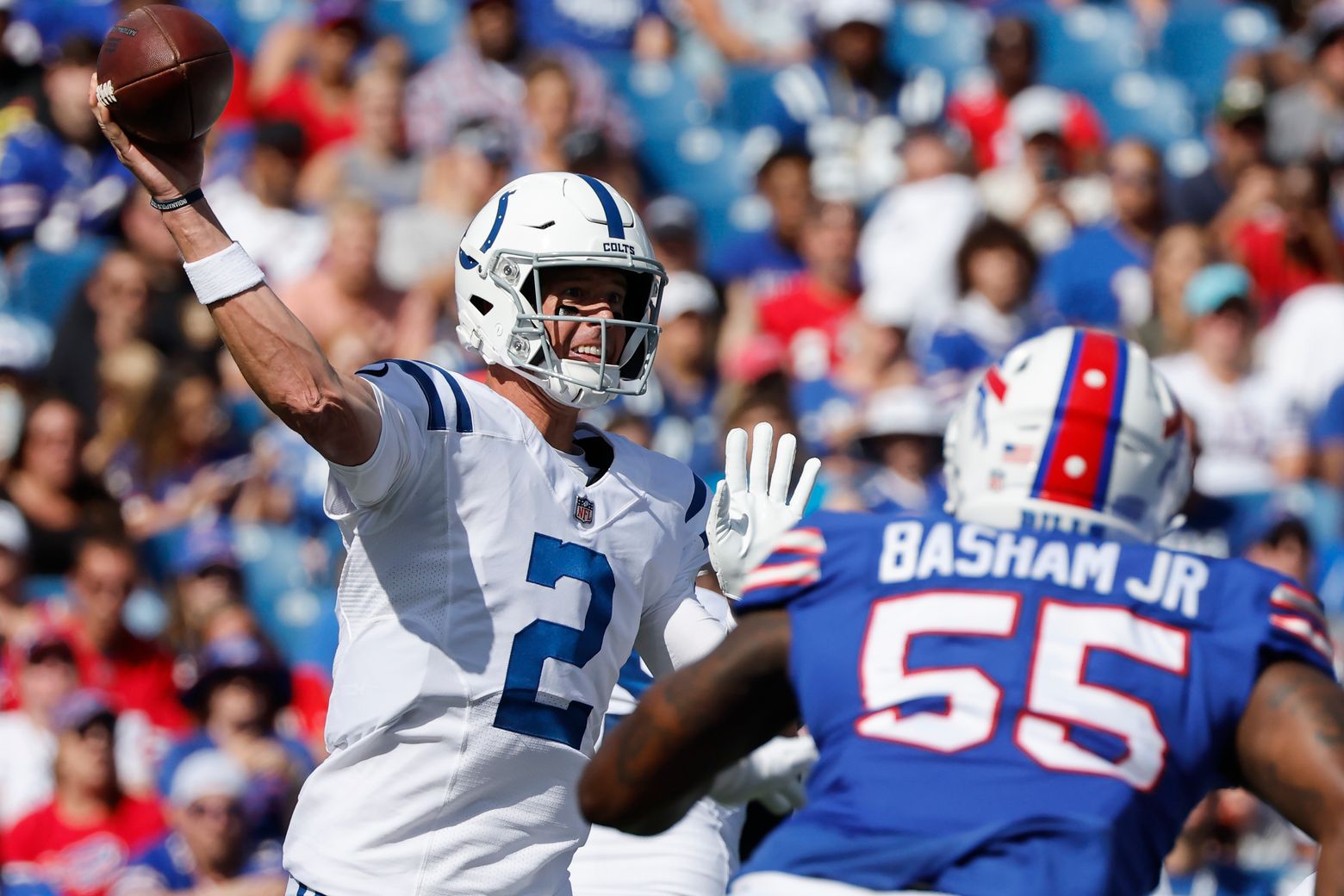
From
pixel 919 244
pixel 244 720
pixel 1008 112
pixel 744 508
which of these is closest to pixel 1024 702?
pixel 744 508

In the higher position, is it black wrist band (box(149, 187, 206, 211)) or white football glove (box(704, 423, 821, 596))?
black wrist band (box(149, 187, 206, 211))

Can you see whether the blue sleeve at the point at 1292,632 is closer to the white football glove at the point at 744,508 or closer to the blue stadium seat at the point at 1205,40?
the white football glove at the point at 744,508

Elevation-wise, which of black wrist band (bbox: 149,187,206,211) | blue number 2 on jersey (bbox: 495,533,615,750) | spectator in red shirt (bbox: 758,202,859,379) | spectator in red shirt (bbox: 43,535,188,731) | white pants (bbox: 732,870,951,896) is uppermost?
black wrist band (bbox: 149,187,206,211)

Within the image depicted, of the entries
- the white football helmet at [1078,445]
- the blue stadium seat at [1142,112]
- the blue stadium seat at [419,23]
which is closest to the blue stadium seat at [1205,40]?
the blue stadium seat at [1142,112]

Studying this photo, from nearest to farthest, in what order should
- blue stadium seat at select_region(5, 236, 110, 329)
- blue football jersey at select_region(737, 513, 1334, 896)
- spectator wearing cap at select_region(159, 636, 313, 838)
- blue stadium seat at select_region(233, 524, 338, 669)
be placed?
blue football jersey at select_region(737, 513, 1334, 896), spectator wearing cap at select_region(159, 636, 313, 838), blue stadium seat at select_region(233, 524, 338, 669), blue stadium seat at select_region(5, 236, 110, 329)

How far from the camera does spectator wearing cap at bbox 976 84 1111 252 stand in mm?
9703

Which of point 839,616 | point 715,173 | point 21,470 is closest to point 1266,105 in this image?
point 715,173

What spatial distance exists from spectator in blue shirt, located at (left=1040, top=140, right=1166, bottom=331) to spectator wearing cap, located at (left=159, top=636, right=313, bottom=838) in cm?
388

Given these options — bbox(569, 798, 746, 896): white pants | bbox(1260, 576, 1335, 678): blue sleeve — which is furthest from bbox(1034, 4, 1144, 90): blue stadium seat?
bbox(1260, 576, 1335, 678): blue sleeve

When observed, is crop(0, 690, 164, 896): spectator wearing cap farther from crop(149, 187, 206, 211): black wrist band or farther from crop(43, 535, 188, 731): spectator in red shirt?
crop(149, 187, 206, 211): black wrist band

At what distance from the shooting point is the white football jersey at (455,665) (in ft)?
11.9

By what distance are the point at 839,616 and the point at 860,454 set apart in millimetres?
5328

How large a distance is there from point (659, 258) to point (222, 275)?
5.33 meters

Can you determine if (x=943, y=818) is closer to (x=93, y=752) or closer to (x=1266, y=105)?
(x=93, y=752)
